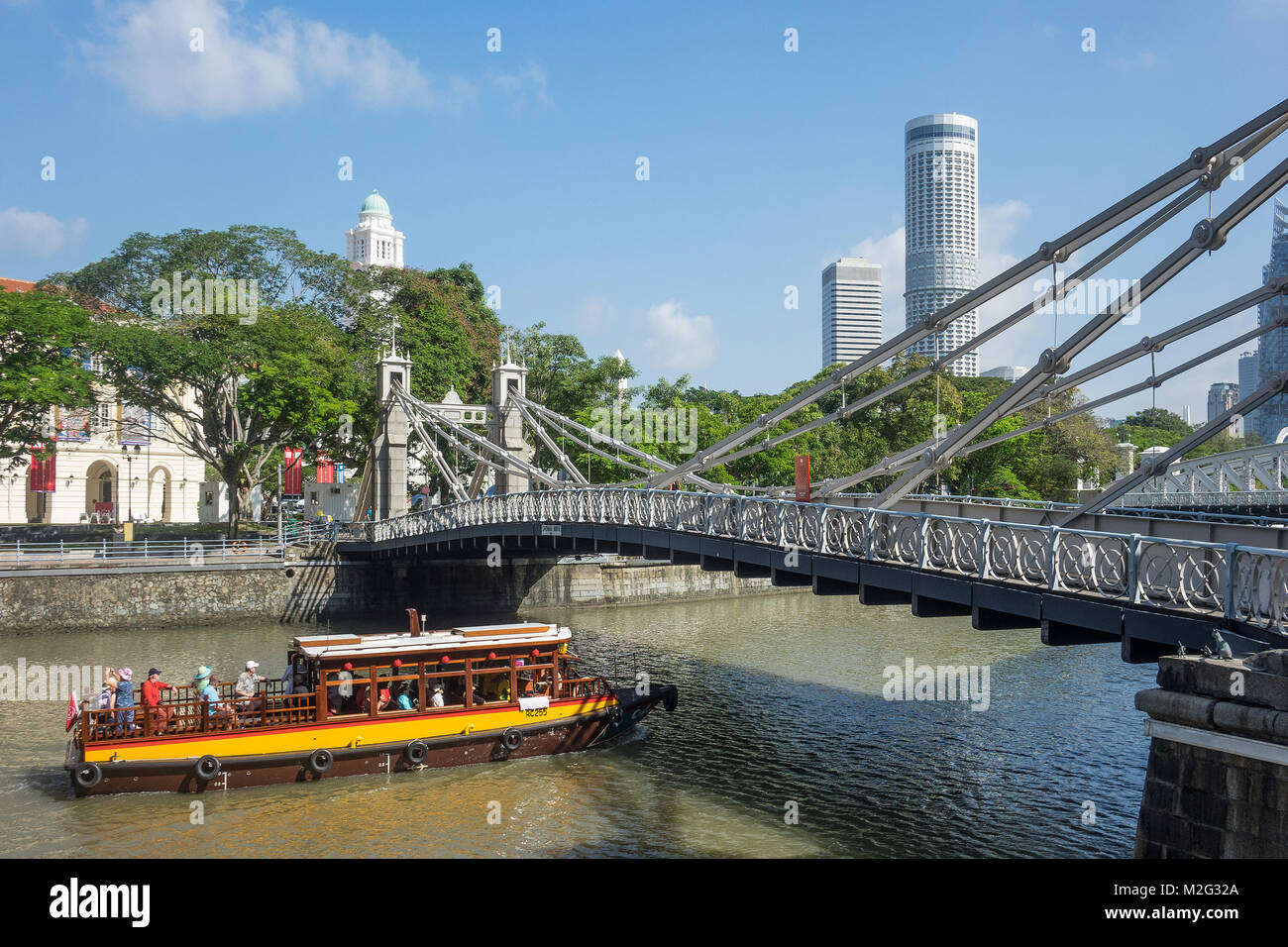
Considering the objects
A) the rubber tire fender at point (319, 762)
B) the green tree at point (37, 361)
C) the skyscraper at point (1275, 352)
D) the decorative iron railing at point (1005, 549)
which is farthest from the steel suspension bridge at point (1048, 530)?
the skyscraper at point (1275, 352)

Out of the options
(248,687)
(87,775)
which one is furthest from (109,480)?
(87,775)

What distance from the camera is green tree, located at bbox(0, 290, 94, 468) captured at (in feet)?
135

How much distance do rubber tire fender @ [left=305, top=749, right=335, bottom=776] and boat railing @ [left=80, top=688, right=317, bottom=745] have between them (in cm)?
65

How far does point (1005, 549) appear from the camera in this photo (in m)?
16.3

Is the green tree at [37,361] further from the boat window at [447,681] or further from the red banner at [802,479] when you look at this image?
the red banner at [802,479]

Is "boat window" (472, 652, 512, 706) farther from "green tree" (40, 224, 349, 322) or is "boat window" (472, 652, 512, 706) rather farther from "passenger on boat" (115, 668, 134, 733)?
"green tree" (40, 224, 349, 322)

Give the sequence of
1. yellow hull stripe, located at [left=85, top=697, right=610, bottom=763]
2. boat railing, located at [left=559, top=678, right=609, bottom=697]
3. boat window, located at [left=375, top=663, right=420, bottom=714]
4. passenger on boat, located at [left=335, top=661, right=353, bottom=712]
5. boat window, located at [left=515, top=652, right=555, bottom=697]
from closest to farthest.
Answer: yellow hull stripe, located at [left=85, top=697, right=610, bottom=763] → passenger on boat, located at [left=335, top=661, right=353, bottom=712] → boat window, located at [left=375, top=663, right=420, bottom=714] → boat window, located at [left=515, top=652, right=555, bottom=697] → boat railing, located at [left=559, top=678, right=609, bottom=697]

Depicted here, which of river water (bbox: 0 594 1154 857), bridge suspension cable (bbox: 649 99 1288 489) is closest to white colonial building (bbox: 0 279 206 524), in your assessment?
river water (bbox: 0 594 1154 857)

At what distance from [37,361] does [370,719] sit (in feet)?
96.1

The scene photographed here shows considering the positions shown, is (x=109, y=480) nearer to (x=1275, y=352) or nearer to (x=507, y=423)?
(x=507, y=423)

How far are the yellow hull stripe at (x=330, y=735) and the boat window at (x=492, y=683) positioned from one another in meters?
0.65
